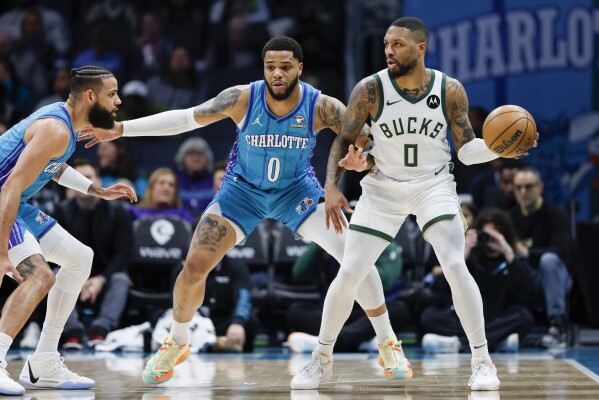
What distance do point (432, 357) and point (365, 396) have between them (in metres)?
2.86

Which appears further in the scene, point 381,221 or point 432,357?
point 432,357

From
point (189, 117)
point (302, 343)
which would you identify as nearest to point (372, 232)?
point (189, 117)

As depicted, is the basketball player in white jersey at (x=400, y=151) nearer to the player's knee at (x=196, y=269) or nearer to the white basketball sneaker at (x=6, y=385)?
the player's knee at (x=196, y=269)

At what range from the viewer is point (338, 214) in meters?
6.33

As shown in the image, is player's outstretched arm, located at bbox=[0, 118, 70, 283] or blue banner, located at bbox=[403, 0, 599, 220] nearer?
player's outstretched arm, located at bbox=[0, 118, 70, 283]

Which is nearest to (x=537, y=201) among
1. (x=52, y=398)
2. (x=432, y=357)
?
(x=432, y=357)

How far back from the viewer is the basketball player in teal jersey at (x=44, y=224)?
584 cm

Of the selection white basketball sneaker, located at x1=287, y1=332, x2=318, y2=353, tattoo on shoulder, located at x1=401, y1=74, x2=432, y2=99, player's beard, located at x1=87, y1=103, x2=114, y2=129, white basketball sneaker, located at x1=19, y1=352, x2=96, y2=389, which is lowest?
white basketball sneaker, located at x1=287, y1=332, x2=318, y2=353

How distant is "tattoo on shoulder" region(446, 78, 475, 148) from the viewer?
630cm

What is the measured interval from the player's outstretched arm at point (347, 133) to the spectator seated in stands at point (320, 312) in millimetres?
3136

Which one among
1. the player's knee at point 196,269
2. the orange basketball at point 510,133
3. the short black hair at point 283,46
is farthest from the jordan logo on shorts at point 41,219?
the orange basketball at point 510,133

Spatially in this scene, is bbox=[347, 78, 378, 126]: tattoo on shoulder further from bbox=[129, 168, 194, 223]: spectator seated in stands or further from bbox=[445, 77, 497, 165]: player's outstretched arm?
bbox=[129, 168, 194, 223]: spectator seated in stands

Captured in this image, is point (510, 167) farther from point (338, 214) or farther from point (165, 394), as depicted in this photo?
point (165, 394)

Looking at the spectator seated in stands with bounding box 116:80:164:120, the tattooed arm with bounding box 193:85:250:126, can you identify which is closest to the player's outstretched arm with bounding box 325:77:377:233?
the tattooed arm with bounding box 193:85:250:126
